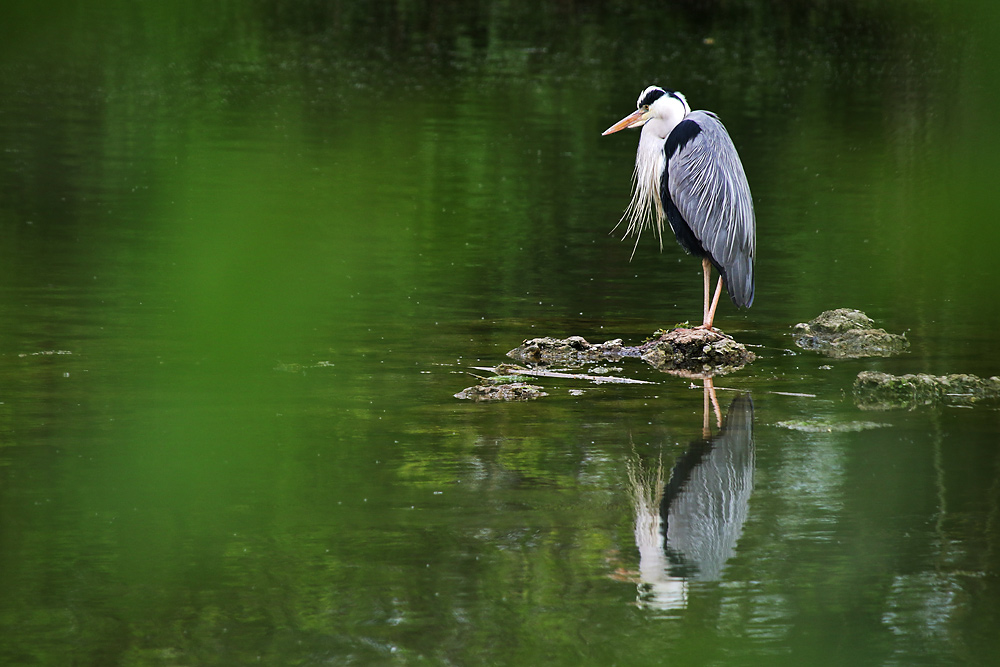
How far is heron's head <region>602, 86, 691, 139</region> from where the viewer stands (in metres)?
9.40

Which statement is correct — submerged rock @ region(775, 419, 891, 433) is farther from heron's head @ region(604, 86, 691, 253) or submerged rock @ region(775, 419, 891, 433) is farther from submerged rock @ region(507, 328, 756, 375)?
heron's head @ region(604, 86, 691, 253)

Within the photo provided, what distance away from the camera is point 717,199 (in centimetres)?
898

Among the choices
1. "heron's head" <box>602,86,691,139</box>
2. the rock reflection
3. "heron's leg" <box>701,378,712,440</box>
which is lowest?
the rock reflection

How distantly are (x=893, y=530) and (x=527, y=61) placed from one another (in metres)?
31.4

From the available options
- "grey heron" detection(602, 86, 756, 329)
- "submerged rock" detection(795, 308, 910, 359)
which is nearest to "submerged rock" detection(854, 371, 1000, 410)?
"submerged rock" detection(795, 308, 910, 359)

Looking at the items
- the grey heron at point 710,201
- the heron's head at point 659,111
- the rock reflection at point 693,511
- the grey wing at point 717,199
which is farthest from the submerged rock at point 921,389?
the heron's head at point 659,111

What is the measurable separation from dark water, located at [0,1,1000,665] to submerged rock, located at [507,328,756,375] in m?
0.24

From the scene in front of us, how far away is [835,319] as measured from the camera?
30.2ft

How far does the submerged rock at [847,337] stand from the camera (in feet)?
29.2

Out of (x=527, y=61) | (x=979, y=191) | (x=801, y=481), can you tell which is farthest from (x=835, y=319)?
(x=527, y=61)

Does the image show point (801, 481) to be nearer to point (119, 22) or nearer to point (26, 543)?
point (26, 543)

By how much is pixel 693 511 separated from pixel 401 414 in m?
2.10

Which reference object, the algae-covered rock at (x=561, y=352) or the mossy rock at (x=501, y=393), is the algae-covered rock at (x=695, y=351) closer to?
the algae-covered rock at (x=561, y=352)

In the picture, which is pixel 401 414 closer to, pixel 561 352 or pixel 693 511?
pixel 561 352
